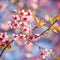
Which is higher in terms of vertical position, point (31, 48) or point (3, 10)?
point (3, 10)

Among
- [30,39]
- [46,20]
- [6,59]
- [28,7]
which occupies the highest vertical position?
[28,7]

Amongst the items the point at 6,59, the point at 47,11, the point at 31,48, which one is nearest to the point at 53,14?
the point at 47,11

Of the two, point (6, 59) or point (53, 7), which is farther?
point (53, 7)

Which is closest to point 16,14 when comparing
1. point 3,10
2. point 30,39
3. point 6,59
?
point 3,10

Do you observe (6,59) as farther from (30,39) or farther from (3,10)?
(3,10)

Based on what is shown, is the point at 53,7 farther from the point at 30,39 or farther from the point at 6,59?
the point at 6,59

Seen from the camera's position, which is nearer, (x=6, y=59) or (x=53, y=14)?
(x=6, y=59)
